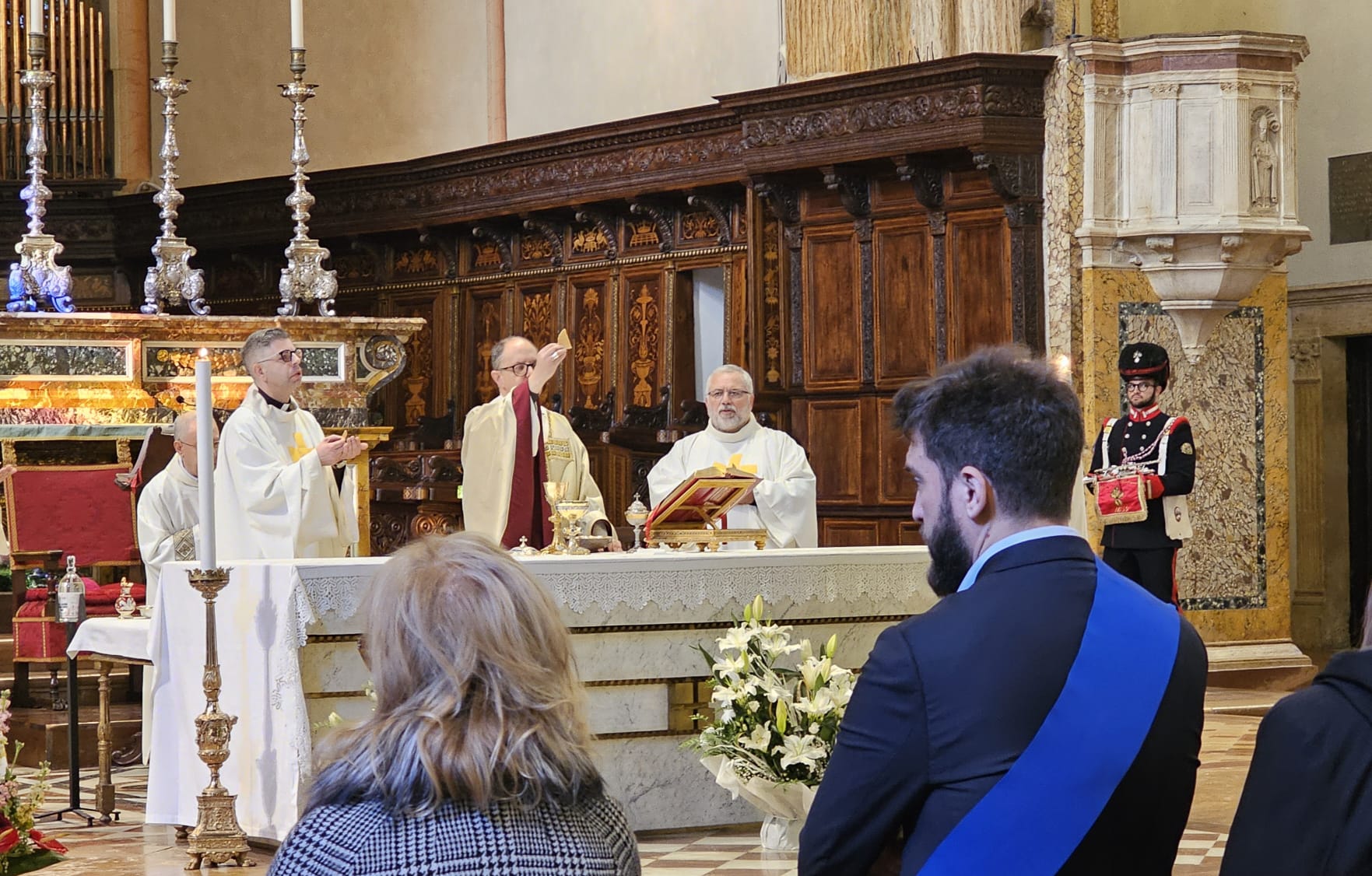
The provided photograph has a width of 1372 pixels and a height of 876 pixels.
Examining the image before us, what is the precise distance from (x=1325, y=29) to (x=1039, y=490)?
11.0 meters

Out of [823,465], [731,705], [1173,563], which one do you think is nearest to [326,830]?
[731,705]

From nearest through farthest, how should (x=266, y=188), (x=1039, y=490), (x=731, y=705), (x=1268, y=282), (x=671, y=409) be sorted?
(x=1039, y=490)
(x=731, y=705)
(x=1268, y=282)
(x=671, y=409)
(x=266, y=188)

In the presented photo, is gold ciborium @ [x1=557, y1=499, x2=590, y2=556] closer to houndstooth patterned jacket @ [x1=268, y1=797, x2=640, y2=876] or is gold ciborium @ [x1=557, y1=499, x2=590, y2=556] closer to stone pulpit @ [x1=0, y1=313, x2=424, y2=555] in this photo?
stone pulpit @ [x1=0, y1=313, x2=424, y2=555]

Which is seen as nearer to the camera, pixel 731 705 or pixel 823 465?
pixel 731 705

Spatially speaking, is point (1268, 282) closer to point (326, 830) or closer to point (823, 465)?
point (823, 465)

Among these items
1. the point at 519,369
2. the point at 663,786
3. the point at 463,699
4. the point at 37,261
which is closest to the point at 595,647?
the point at 663,786

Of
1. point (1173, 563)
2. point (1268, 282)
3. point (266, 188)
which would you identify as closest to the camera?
point (1173, 563)

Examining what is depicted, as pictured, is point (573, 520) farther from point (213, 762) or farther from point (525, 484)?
point (213, 762)

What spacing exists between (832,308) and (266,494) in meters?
4.93

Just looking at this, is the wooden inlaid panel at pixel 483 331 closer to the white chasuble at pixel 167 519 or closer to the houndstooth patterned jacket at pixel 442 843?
the white chasuble at pixel 167 519

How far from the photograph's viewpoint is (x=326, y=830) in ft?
6.48

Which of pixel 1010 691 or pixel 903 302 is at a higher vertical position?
pixel 903 302

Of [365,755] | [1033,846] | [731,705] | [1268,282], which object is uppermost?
[1268,282]

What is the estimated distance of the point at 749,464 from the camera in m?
7.75
